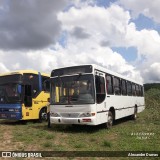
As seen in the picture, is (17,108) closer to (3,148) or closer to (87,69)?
(87,69)

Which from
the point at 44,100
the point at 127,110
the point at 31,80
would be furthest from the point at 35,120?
the point at 127,110

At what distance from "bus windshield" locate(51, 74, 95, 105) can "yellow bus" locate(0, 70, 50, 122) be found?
415 centimetres

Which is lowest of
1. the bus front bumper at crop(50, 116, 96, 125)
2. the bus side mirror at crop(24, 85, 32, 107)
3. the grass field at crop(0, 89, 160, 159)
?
the grass field at crop(0, 89, 160, 159)

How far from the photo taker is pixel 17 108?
18391 millimetres

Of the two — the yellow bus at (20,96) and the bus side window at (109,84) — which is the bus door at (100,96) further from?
the yellow bus at (20,96)

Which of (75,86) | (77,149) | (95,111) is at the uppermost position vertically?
(75,86)

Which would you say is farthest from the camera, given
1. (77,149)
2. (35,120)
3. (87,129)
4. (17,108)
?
(35,120)

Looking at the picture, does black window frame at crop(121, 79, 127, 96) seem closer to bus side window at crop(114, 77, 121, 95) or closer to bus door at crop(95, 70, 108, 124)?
bus side window at crop(114, 77, 121, 95)

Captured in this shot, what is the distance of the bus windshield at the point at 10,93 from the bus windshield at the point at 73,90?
4.11m

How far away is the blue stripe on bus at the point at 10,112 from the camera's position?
18.4 m

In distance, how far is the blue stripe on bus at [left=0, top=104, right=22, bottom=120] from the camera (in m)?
18.4

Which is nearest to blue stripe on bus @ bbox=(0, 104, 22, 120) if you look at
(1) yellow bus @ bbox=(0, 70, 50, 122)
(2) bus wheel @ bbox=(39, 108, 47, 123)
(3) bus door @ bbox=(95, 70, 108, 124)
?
(1) yellow bus @ bbox=(0, 70, 50, 122)

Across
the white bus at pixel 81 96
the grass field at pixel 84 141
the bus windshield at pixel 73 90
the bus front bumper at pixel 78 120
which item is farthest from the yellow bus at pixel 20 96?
the grass field at pixel 84 141

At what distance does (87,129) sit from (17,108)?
467cm
